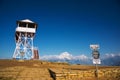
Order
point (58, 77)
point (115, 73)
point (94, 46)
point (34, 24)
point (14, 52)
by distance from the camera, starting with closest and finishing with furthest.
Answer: point (58, 77), point (94, 46), point (115, 73), point (14, 52), point (34, 24)

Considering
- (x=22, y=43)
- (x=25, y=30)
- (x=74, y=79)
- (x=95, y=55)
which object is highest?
(x=25, y=30)

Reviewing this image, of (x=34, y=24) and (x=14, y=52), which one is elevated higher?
(x=34, y=24)

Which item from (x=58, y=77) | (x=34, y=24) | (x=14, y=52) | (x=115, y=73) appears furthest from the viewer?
(x=34, y=24)

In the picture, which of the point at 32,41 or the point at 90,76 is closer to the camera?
the point at 90,76

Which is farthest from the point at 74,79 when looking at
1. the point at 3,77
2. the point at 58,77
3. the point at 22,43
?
the point at 22,43

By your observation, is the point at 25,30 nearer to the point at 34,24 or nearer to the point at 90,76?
the point at 34,24

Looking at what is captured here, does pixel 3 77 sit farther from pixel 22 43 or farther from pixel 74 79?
pixel 22 43

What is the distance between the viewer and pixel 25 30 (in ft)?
118

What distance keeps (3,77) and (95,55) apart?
7.29m

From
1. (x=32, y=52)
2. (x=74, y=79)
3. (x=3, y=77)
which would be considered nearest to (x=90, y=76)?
(x=74, y=79)

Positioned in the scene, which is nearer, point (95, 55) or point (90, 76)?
point (95, 55)

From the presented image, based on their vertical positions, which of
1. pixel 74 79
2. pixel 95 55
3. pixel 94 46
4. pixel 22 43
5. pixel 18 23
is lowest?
pixel 74 79

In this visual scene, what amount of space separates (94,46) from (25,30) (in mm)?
29526

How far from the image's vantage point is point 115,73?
37.2 feet
